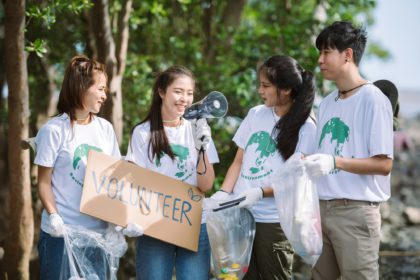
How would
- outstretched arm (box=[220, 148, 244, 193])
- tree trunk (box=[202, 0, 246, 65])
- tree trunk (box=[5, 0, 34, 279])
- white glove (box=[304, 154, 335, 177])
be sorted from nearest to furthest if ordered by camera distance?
1. white glove (box=[304, 154, 335, 177])
2. outstretched arm (box=[220, 148, 244, 193])
3. tree trunk (box=[5, 0, 34, 279])
4. tree trunk (box=[202, 0, 246, 65])

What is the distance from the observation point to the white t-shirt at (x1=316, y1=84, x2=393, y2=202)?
2664 millimetres

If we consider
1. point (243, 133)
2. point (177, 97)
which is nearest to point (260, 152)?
point (243, 133)

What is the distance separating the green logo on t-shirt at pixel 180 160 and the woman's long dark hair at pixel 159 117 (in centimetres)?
3

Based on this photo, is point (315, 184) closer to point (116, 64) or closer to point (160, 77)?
point (160, 77)

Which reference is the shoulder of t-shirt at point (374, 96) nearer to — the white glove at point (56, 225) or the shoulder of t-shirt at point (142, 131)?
the shoulder of t-shirt at point (142, 131)

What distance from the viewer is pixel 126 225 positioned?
2910mm

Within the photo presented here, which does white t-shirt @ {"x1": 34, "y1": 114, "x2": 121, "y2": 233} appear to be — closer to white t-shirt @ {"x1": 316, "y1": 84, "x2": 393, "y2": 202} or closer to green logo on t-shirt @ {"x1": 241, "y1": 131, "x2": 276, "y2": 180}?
green logo on t-shirt @ {"x1": 241, "y1": 131, "x2": 276, "y2": 180}

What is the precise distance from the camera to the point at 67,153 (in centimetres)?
285

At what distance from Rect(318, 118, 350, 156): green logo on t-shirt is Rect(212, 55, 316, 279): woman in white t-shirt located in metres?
0.15

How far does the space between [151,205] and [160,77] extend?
694 mm

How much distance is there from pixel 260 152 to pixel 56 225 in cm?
108

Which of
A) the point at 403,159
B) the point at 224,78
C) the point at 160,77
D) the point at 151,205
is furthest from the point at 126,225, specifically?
the point at 403,159

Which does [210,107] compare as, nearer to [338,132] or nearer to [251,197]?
[251,197]

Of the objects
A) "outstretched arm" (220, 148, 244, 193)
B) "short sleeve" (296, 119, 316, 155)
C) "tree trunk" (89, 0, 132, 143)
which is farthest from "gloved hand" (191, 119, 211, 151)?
"tree trunk" (89, 0, 132, 143)
